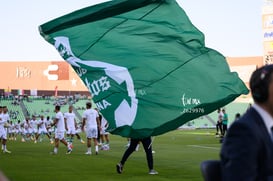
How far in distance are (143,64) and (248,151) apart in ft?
31.9

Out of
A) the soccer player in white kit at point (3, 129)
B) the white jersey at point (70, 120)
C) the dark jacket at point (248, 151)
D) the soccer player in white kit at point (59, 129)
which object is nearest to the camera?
the dark jacket at point (248, 151)

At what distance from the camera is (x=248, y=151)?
125 inches

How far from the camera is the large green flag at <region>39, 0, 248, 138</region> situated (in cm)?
1222

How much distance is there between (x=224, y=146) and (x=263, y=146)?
0.21 m

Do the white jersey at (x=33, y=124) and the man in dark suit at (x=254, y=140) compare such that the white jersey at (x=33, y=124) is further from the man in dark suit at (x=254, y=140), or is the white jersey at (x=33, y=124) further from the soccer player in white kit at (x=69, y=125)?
the man in dark suit at (x=254, y=140)

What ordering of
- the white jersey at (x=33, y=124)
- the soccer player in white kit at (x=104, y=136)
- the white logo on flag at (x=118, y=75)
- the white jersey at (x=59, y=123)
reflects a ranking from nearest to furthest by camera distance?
the white logo on flag at (x=118, y=75) → the white jersey at (x=59, y=123) → the soccer player in white kit at (x=104, y=136) → the white jersey at (x=33, y=124)

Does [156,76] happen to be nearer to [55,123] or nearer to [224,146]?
[224,146]

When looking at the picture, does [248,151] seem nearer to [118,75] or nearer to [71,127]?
[118,75]

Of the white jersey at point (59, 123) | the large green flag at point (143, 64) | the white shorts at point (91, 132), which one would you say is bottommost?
the white shorts at point (91, 132)

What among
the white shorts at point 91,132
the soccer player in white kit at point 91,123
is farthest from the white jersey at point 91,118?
the white shorts at point 91,132

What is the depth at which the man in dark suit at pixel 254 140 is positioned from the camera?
320cm

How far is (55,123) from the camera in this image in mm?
24453

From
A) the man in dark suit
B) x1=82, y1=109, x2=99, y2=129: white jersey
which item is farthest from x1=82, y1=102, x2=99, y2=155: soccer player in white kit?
the man in dark suit

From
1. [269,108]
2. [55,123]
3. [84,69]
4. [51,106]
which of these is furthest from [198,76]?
[51,106]
